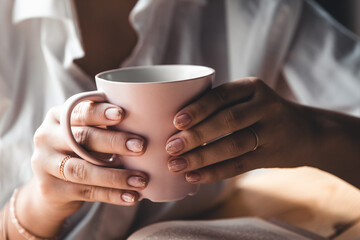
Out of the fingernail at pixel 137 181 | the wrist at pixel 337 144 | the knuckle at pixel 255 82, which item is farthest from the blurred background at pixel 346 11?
the fingernail at pixel 137 181

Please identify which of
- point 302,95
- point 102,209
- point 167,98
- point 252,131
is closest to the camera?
point 167,98

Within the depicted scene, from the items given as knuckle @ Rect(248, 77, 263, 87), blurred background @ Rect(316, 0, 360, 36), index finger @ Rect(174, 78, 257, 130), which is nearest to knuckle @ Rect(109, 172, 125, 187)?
index finger @ Rect(174, 78, 257, 130)

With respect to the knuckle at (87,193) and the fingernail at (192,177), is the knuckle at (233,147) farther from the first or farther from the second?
the knuckle at (87,193)

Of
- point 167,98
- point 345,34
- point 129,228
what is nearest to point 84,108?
point 167,98

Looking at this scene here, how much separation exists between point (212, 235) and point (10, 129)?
1.51 ft

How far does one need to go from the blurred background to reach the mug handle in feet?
3.70

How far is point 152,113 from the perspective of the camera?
0.43 metres

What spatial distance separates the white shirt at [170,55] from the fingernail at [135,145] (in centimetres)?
31

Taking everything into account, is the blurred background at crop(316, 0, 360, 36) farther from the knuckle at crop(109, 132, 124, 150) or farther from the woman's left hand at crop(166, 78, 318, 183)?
the knuckle at crop(109, 132, 124, 150)

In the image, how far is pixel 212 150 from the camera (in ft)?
1.64

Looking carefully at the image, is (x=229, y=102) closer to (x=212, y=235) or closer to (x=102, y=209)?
(x=212, y=235)

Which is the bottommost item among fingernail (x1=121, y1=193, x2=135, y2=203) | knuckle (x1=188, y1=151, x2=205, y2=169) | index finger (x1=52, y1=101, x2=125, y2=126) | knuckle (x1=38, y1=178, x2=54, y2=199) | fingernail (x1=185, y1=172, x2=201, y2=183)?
knuckle (x1=38, y1=178, x2=54, y2=199)

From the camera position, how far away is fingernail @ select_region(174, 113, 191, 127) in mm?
440

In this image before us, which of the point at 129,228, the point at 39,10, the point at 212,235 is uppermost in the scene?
the point at 39,10
